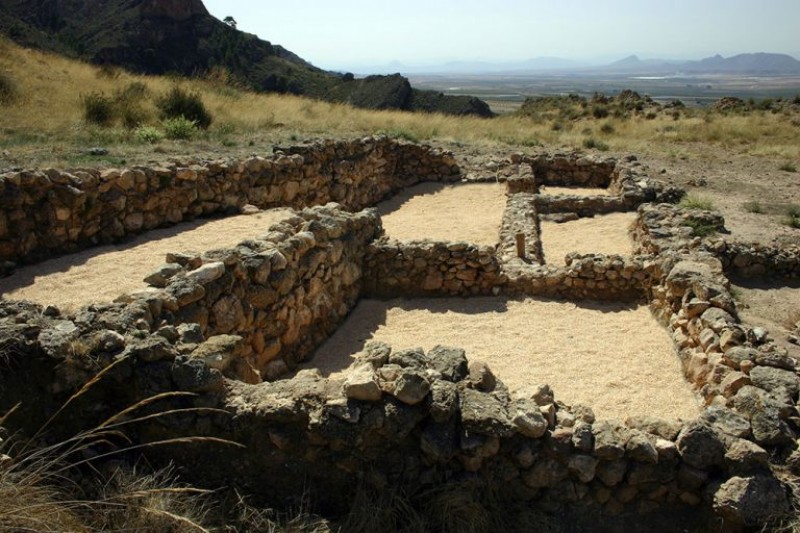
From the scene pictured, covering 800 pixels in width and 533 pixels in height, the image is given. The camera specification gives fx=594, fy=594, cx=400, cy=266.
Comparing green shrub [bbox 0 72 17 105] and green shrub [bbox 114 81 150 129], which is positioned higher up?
green shrub [bbox 0 72 17 105]

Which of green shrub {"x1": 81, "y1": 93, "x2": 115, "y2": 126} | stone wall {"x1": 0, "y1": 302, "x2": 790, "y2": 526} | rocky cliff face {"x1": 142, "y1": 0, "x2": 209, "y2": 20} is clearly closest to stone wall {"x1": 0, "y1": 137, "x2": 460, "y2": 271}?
stone wall {"x1": 0, "y1": 302, "x2": 790, "y2": 526}

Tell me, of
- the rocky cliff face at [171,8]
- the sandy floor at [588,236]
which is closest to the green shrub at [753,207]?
the sandy floor at [588,236]

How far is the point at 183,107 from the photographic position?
15445 millimetres

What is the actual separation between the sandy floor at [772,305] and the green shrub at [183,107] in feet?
41.8

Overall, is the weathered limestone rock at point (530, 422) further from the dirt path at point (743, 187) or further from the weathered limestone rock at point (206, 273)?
the dirt path at point (743, 187)

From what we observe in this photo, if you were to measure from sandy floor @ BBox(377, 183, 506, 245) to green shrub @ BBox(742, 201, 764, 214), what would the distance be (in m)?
4.99

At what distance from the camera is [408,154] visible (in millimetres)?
16406

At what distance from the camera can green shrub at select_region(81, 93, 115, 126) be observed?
45.6ft

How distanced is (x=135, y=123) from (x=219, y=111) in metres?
3.27

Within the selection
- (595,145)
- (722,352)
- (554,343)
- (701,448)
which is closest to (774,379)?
(722,352)

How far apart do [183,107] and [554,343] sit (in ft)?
40.3

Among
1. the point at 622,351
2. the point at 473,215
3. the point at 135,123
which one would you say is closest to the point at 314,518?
the point at 622,351

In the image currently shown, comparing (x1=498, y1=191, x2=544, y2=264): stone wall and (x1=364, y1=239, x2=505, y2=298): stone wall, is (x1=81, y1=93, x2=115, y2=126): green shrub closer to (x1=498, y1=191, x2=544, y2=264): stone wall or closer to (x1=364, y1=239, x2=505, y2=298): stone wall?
(x1=364, y1=239, x2=505, y2=298): stone wall

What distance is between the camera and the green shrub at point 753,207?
480 inches
